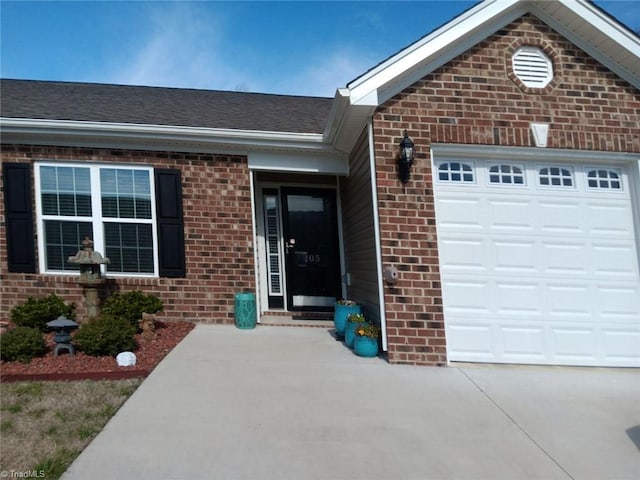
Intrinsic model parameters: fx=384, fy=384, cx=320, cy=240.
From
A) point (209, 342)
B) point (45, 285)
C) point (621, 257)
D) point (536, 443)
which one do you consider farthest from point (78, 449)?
point (621, 257)

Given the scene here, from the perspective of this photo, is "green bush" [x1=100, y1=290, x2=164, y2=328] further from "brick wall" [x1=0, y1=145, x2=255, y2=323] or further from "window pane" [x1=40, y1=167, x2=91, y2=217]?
"window pane" [x1=40, y1=167, x2=91, y2=217]

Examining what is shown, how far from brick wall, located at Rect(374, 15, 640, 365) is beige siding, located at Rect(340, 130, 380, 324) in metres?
0.42

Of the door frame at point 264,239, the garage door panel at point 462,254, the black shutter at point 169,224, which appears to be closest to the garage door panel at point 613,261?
the garage door panel at point 462,254

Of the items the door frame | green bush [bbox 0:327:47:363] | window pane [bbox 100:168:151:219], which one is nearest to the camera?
green bush [bbox 0:327:47:363]

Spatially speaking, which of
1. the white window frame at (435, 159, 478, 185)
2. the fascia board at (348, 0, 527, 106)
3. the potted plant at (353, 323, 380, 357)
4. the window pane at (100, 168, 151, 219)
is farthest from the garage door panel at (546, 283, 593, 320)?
the window pane at (100, 168, 151, 219)

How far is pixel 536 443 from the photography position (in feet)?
9.47

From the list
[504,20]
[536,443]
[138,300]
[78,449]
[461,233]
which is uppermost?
[504,20]

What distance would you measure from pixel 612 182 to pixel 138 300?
665 centimetres

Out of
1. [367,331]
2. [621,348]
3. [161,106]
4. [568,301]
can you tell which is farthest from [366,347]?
[161,106]

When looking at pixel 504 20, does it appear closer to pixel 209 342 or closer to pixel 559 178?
pixel 559 178

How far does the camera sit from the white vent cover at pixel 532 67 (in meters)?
5.11

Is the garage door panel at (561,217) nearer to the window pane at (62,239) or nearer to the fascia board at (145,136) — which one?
the fascia board at (145,136)

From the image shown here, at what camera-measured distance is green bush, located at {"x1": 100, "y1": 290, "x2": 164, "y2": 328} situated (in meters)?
5.06

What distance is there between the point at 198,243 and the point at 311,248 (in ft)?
6.96
